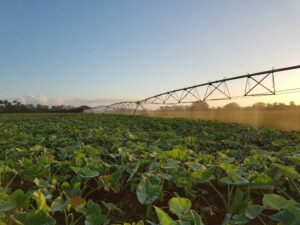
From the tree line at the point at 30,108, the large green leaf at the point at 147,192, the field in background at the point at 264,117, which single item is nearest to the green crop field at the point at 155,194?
the large green leaf at the point at 147,192

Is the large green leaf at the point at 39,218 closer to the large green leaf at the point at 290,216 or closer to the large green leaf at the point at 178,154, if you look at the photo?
the large green leaf at the point at 290,216

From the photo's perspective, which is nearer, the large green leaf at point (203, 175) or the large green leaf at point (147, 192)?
the large green leaf at point (147, 192)

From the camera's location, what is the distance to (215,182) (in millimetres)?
3756

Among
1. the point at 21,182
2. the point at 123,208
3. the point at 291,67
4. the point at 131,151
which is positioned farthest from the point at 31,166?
the point at 291,67

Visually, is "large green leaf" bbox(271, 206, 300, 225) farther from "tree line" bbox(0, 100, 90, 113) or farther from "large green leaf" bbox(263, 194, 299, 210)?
"tree line" bbox(0, 100, 90, 113)

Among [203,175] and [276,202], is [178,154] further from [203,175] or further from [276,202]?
[276,202]

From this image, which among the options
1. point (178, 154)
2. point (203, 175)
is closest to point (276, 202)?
point (203, 175)

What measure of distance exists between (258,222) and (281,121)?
17.7 meters

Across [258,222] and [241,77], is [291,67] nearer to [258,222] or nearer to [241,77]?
[241,77]

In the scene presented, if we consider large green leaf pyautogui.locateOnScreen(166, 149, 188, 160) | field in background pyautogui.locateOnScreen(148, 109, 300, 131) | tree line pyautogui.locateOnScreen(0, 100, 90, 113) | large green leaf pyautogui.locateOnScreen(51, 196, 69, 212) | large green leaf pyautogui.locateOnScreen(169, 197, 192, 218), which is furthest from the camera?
tree line pyautogui.locateOnScreen(0, 100, 90, 113)

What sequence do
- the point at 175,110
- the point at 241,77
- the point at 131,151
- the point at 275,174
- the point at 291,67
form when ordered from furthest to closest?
the point at 175,110, the point at 241,77, the point at 291,67, the point at 131,151, the point at 275,174

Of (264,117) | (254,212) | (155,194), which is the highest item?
(155,194)

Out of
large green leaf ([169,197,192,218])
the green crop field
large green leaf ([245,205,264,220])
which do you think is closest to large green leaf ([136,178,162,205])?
the green crop field

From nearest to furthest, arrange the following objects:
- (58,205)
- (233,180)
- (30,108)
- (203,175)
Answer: (58,205) → (233,180) → (203,175) → (30,108)
